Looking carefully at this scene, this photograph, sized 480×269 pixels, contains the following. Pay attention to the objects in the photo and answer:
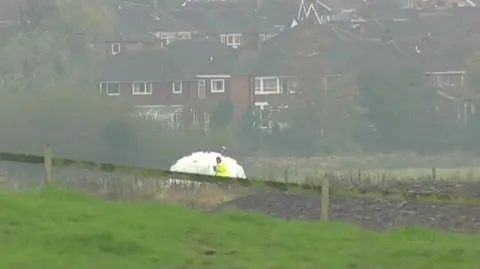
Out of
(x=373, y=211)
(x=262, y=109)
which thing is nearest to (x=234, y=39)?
(x=262, y=109)

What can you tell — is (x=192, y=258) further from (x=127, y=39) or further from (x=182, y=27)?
(x=182, y=27)

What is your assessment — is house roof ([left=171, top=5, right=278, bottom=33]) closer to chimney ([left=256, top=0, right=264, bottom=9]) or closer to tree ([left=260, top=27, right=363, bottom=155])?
chimney ([left=256, top=0, right=264, bottom=9])

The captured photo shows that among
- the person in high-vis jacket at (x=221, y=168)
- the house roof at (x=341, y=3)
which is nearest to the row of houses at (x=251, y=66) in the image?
the house roof at (x=341, y=3)

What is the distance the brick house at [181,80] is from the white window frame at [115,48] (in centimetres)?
89

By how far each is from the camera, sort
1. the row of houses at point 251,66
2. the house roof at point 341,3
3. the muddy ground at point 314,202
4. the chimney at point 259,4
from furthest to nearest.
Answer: the house roof at point 341,3 < the chimney at point 259,4 < the row of houses at point 251,66 < the muddy ground at point 314,202

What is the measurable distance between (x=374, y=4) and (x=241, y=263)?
219 feet

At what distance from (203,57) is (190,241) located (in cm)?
5348

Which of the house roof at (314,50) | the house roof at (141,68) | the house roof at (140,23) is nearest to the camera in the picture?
the house roof at (141,68)

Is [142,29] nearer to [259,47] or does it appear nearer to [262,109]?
[259,47]

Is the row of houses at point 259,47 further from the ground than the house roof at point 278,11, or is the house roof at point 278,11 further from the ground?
the house roof at point 278,11

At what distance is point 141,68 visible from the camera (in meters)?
60.7

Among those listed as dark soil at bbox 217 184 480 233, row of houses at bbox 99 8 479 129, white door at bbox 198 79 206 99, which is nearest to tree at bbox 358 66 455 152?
row of houses at bbox 99 8 479 129

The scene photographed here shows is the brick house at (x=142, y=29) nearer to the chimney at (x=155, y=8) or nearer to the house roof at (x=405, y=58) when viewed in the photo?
the chimney at (x=155, y=8)

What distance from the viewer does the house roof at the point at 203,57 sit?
203ft
